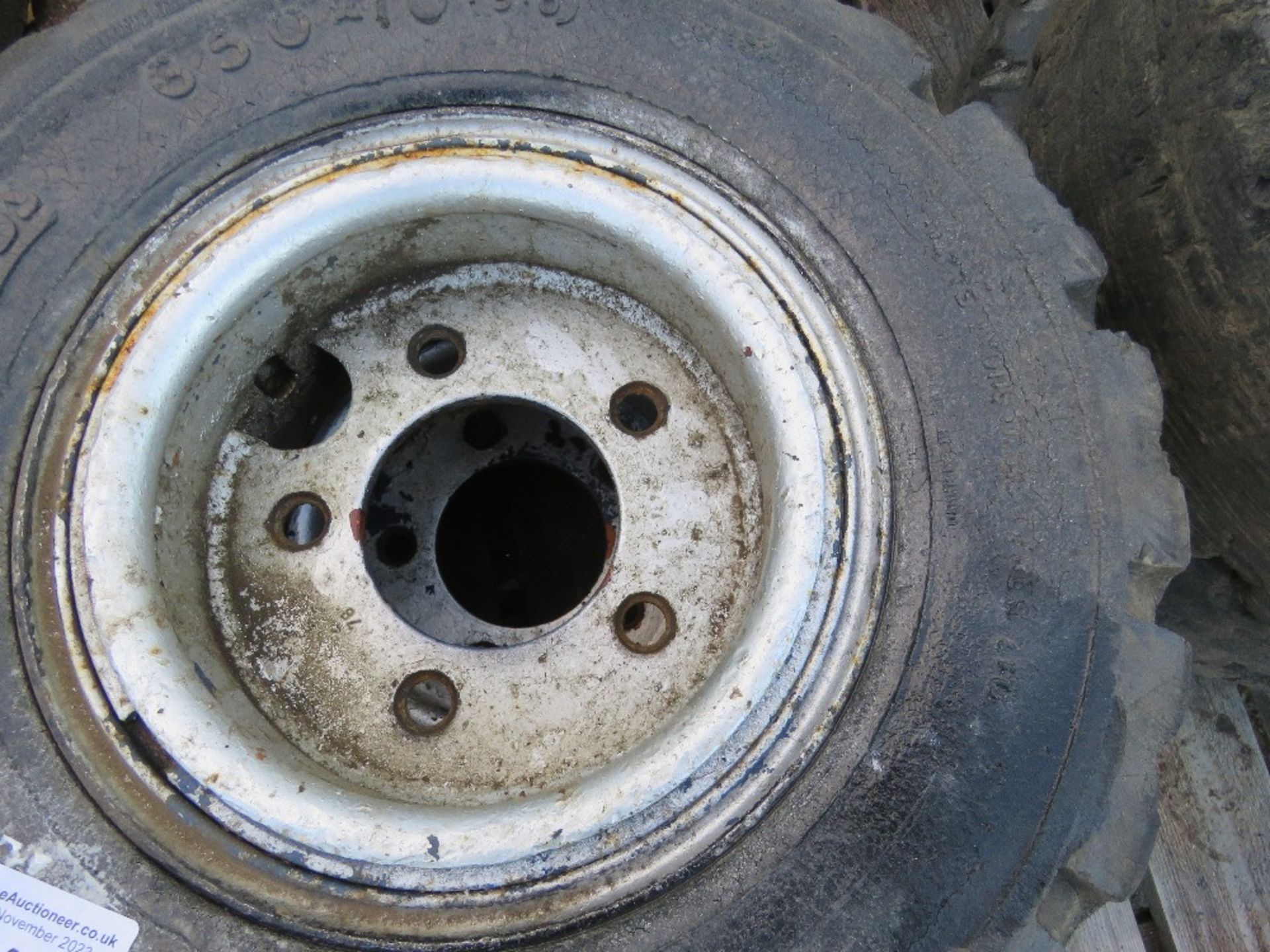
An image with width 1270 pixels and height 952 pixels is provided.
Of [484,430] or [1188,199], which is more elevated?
[1188,199]

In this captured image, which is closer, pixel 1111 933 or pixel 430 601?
pixel 430 601

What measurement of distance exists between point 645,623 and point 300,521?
18.7 inches

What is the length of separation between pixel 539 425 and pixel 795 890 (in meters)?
0.89

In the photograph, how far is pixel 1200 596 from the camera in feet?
5.54

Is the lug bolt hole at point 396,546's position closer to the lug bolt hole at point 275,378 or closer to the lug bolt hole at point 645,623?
the lug bolt hole at point 275,378

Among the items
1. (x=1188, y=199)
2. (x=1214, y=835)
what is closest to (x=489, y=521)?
(x=1188, y=199)

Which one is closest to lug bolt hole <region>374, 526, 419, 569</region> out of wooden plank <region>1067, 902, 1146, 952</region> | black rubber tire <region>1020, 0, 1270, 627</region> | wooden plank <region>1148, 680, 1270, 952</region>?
black rubber tire <region>1020, 0, 1270, 627</region>

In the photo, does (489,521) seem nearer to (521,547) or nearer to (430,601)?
(521,547)

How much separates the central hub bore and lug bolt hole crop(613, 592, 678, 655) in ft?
0.30

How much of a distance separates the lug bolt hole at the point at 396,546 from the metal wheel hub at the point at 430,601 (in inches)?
2.6

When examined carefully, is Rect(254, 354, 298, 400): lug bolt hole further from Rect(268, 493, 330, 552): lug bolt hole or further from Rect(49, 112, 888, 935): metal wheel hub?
Rect(268, 493, 330, 552): lug bolt hole

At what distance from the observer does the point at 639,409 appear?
4.47 feet

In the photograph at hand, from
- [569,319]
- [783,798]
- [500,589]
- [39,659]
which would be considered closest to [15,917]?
[39,659]

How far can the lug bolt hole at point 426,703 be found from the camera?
1266mm
